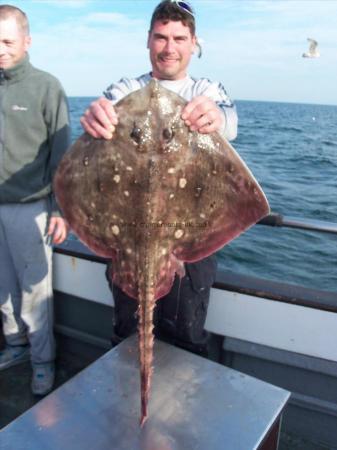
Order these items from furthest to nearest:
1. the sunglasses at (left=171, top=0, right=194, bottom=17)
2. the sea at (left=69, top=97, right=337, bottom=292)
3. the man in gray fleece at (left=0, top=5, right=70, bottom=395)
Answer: the sea at (left=69, top=97, right=337, bottom=292)
the man in gray fleece at (left=0, top=5, right=70, bottom=395)
the sunglasses at (left=171, top=0, right=194, bottom=17)

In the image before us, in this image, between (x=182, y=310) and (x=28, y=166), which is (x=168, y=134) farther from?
(x=28, y=166)

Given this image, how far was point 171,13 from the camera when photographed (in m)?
2.51

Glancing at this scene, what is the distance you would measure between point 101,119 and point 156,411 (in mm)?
1384

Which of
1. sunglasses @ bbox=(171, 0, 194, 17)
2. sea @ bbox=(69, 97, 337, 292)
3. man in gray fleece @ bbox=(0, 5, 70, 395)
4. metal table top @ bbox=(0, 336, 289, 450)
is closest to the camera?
metal table top @ bbox=(0, 336, 289, 450)

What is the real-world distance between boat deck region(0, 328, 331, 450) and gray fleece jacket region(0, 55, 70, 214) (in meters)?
1.59

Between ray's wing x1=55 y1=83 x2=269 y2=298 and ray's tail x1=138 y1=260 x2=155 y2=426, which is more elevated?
ray's wing x1=55 y1=83 x2=269 y2=298

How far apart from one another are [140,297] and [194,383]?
0.59m

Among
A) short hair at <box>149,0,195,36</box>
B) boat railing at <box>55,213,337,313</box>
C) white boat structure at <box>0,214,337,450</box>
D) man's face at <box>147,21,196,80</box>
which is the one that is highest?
short hair at <box>149,0,195,36</box>

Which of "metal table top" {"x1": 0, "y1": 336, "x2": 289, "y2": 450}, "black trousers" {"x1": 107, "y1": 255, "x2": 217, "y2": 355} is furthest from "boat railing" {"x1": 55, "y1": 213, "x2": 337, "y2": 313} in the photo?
"metal table top" {"x1": 0, "y1": 336, "x2": 289, "y2": 450}

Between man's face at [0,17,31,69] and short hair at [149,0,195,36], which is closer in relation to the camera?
short hair at [149,0,195,36]

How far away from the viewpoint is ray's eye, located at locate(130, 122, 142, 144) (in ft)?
6.33

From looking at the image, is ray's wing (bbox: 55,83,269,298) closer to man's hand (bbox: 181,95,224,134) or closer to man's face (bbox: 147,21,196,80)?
man's hand (bbox: 181,95,224,134)

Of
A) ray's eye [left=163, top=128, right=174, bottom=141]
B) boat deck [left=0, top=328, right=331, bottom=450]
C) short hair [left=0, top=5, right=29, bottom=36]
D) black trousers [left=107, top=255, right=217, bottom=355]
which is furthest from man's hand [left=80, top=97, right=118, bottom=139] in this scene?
boat deck [left=0, top=328, right=331, bottom=450]

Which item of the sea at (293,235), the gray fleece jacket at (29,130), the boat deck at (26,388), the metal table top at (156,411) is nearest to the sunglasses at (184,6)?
the gray fleece jacket at (29,130)
